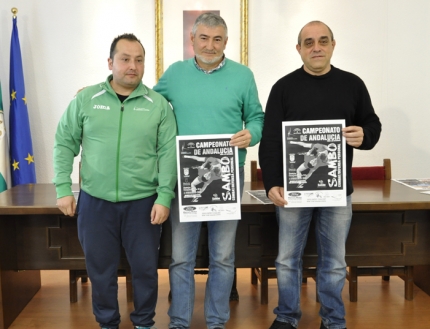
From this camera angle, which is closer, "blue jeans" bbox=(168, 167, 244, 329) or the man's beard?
the man's beard

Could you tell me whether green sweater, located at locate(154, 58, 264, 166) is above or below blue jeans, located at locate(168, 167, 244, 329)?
above

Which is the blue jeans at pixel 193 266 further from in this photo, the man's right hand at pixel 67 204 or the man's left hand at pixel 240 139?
the man's right hand at pixel 67 204

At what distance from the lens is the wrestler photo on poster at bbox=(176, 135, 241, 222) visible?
2385mm

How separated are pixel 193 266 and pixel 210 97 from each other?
836mm

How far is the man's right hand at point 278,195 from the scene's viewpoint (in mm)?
2417

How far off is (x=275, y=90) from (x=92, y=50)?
2607mm

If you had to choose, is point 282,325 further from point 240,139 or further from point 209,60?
point 209,60

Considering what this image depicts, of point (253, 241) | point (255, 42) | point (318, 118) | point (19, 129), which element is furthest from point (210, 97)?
point (19, 129)

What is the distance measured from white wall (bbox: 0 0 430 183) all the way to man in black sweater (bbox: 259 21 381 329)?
2.22 m

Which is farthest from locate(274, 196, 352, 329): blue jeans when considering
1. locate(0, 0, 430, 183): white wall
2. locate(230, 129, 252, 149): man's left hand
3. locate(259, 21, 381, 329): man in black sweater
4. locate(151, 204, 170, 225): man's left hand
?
locate(0, 0, 430, 183): white wall

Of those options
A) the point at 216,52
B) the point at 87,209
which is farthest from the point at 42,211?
the point at 216,52

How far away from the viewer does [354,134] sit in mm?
2348

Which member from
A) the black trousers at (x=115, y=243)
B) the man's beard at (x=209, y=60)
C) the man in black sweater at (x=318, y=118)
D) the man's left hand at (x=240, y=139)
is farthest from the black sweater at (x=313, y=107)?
the black trousers at (x=115, y=243)

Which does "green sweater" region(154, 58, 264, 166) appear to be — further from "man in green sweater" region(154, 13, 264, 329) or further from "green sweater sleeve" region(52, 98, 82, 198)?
"green sweater sleeve" region(52, 98, 82, 198)
